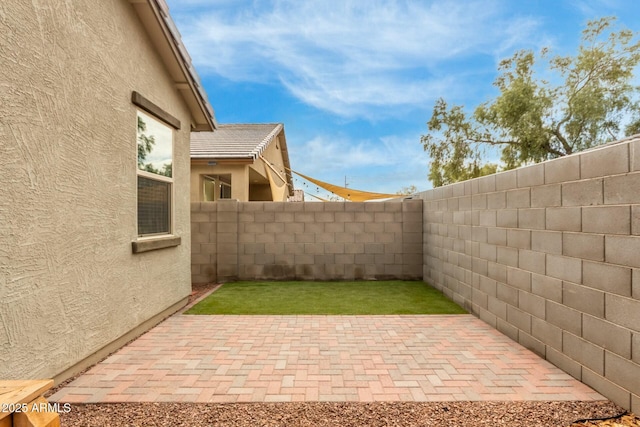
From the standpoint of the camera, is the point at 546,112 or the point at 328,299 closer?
the point at 328,299

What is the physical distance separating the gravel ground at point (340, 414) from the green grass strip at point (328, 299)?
8.31 ft

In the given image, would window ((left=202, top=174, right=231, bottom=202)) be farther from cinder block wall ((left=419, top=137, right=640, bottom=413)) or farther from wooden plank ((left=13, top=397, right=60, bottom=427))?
wooden plank ((left=13, top=397, right=60, bottom=427))

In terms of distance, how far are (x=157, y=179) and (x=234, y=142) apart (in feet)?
24.8

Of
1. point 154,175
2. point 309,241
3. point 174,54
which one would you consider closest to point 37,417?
point 154,175

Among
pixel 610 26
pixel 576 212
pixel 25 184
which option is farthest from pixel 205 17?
pixel 610 26

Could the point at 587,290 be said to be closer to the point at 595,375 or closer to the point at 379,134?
the point at 595,375

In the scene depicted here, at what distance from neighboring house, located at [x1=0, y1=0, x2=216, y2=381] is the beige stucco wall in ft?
0.03

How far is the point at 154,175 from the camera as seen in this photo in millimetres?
4730

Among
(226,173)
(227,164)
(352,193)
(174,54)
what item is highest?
(174,54)

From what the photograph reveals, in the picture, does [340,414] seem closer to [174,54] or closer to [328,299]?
[328,299]

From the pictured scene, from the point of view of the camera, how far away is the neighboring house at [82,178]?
2508 millimetres

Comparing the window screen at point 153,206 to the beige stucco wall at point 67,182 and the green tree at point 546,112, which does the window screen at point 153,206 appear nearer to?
the beige stucco wall at point 67,182

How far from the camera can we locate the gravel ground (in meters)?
2.41

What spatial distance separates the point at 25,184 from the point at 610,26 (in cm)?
2417
